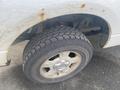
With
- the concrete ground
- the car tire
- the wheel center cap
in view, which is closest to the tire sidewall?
the car tire

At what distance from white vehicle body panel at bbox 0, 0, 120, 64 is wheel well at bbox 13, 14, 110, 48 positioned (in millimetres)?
158

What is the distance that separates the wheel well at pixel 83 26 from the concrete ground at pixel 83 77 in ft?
1.08

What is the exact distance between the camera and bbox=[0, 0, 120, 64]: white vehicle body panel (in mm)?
1903

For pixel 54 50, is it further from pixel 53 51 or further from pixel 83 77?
pixel 83 77

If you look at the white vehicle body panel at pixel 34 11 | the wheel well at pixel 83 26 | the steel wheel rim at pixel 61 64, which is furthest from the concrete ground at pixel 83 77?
the white vehicle body panel at pixel 34 11

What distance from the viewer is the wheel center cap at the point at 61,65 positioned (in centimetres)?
252

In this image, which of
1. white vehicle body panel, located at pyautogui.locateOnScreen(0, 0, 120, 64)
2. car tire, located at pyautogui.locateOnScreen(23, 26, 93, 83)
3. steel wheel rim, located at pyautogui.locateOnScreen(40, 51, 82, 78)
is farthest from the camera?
steel wheel rim, located at pyautogui.locateOnScreen(40, 51, 82, 78)

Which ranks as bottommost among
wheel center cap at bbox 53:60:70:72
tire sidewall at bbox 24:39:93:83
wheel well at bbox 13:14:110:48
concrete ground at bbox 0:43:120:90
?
concrete ground at bbox 0:43:120:90

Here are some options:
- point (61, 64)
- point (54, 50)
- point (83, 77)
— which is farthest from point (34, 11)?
point (83, 77)

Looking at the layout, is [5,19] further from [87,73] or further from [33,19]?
[87,73]

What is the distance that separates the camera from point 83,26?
2625 millimetres

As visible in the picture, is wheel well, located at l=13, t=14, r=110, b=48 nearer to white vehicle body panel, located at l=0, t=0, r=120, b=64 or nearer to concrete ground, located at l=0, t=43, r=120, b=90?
white vehicle body panel, located at l=0, t=0, r=120, b=64

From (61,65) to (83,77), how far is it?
0.50 m

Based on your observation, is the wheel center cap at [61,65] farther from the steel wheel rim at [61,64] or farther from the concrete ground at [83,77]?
the concrete ground at [83,77]
